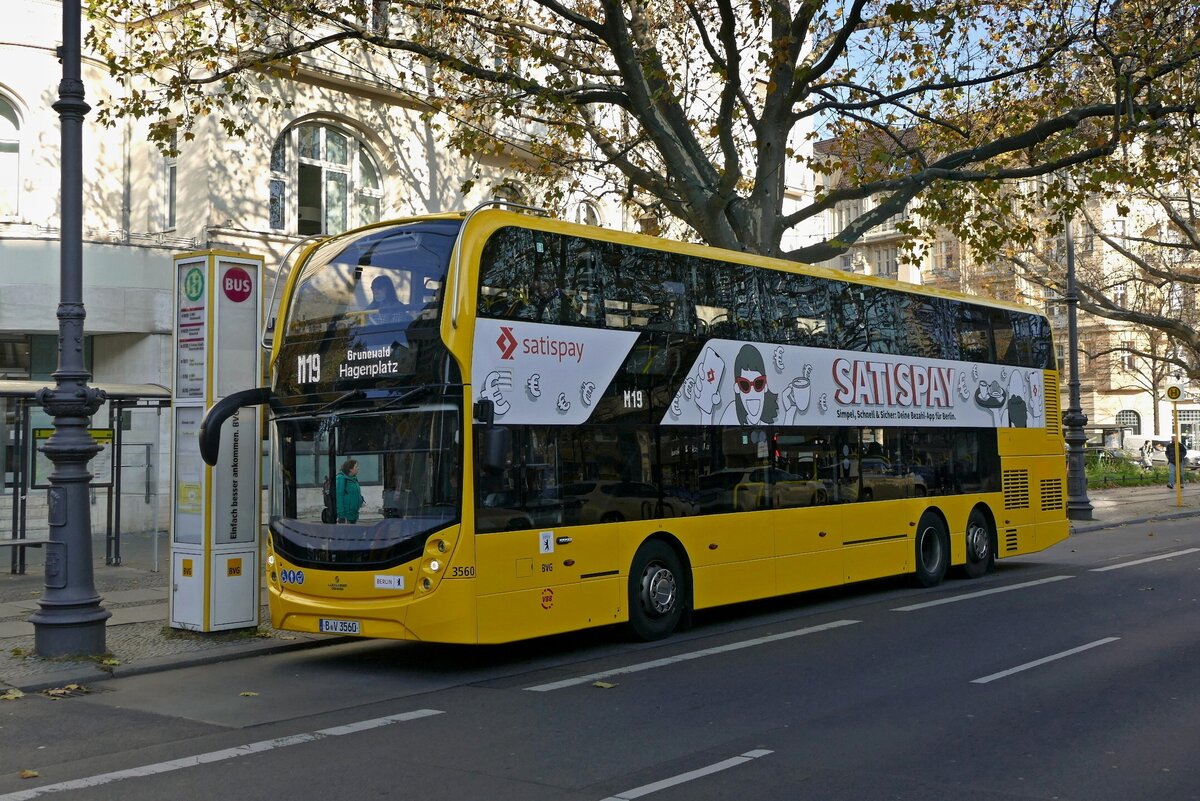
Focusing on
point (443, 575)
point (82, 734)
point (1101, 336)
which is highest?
point (1101, 336)

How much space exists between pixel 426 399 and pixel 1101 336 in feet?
215

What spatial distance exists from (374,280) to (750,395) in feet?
14.9

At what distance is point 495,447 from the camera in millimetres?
10125

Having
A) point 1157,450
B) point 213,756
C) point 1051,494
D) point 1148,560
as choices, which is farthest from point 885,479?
point 1157,450

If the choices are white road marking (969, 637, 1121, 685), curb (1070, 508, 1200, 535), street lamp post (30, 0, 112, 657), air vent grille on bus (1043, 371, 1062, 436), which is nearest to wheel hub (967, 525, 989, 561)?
air vent grille on bus (1043, 371, 1062, 436)

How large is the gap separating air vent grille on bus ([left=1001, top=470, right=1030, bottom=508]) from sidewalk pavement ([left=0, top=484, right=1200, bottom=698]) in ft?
34.5

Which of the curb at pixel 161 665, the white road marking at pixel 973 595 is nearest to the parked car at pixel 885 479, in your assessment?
the white road marking at pixel 973 595

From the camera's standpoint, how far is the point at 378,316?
10.8 m

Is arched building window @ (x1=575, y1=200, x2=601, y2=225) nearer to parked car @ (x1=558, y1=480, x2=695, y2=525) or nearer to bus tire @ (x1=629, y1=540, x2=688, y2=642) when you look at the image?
parked car @ (x1=558, y1=480, x2=695, y2=525)

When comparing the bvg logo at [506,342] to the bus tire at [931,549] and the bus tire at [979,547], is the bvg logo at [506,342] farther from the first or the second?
the bus tire at [979,547]

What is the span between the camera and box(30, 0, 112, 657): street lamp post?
11047mm

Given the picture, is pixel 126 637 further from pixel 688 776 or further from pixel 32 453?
pixel 32 453

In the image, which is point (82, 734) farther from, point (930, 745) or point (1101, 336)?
point (1101, 336)

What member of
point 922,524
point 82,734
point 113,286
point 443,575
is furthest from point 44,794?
point 113,286
